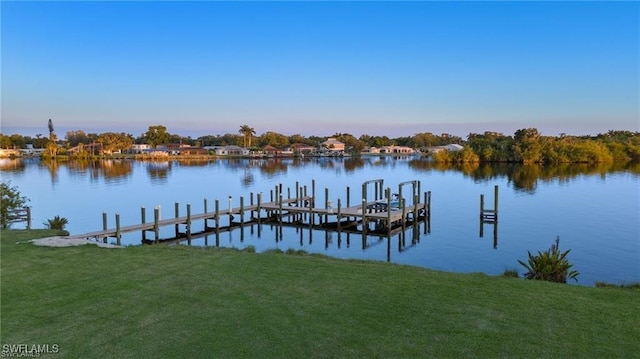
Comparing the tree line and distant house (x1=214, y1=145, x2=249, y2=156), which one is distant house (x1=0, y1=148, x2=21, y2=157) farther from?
distant house (x1=214, y1=145, x2=249, y2=156)

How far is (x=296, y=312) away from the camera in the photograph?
722 cm

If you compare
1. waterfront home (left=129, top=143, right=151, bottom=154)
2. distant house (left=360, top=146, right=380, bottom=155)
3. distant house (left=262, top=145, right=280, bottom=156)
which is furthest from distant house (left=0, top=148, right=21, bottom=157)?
distant house (left=360, top=146, right=380, bottom=155)

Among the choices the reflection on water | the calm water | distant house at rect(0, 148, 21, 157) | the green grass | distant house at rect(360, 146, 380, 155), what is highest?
distant house at rect(0, 148, 21, 157)

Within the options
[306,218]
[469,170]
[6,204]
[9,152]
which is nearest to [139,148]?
[9,152]

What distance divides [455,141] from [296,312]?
188 meters

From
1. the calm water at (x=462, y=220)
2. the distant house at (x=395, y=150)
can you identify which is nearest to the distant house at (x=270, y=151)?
the distant house at (x=395, y=150)

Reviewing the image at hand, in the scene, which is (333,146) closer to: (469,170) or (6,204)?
(469,170)

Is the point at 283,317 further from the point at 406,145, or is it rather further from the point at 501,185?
the point at 406,145

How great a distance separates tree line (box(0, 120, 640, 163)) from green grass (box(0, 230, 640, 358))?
87330 millimetres

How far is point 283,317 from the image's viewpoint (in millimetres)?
6977

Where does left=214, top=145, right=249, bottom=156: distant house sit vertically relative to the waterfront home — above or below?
below

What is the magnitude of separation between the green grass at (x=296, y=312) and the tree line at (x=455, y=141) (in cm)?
8733

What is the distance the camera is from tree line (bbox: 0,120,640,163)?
87875 millimetres

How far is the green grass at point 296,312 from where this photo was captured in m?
5.95
